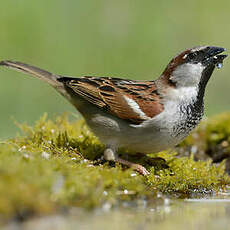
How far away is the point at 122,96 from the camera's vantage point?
5.16 metres

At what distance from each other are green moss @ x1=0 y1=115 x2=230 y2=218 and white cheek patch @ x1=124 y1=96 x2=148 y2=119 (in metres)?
0.52

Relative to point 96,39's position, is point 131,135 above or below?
below

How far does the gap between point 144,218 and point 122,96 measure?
201 cm

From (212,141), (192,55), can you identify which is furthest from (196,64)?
(212,141)

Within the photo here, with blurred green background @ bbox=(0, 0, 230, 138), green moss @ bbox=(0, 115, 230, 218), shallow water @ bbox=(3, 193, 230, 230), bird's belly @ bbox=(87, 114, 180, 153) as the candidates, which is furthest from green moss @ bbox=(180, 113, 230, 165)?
blurred green background @ bbox=(0, 0, 230, 138)

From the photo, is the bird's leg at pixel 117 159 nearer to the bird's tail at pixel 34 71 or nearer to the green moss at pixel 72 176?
the green moss at pixel 72 176

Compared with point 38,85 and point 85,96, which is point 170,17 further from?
point 85,96

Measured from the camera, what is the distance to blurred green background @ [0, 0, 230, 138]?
29.3 feet

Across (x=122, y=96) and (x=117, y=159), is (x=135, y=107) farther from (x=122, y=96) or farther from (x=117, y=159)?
(x=117, y=159)

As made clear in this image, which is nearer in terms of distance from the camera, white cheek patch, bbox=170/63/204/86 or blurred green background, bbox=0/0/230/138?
white cheek patch, bbox=170/63/204/86

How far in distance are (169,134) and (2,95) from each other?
4.08 metres

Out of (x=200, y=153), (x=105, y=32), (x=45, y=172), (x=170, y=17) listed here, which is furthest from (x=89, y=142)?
(x=170, y=17)

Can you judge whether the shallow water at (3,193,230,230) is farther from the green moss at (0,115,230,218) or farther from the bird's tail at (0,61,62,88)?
the bird's tail at (0,61,62,88)

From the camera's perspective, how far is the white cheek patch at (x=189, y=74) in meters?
5.02
